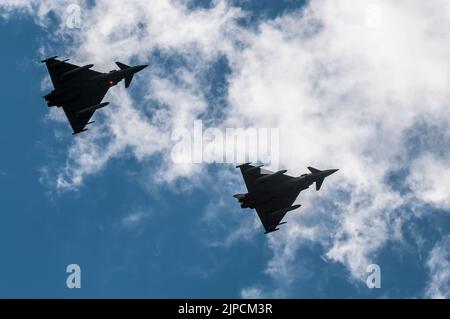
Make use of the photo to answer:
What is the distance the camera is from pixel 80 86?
95250 mm

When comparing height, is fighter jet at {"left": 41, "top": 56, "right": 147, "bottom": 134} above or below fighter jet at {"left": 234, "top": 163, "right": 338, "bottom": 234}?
above

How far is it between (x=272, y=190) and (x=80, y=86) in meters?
34.1

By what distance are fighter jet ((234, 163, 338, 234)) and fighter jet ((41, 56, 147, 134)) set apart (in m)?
24.8

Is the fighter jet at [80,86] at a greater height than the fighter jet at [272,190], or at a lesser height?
greater

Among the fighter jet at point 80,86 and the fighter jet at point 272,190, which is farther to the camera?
the fighter jet at point 80,86

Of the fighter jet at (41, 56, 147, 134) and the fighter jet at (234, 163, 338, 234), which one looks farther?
the fighter jet at (41, 56, 147, 134)

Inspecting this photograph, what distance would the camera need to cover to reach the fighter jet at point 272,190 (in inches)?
3629

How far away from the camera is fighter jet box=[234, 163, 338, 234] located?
92.2 meters

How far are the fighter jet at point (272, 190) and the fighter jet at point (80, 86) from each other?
2483cm

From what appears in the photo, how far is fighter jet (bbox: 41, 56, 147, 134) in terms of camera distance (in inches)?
3673
